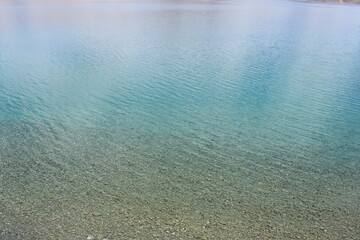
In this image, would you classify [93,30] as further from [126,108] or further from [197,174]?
[197,174]

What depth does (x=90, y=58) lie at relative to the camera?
2247 centimetres

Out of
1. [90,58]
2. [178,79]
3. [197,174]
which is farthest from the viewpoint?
[90,58]

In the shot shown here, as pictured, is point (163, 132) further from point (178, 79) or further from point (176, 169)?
point (178, 79)

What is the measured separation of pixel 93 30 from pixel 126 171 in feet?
90.9

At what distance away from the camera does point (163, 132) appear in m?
11.8

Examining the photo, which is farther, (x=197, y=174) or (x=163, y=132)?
(x=163, y=132)

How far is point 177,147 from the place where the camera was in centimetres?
1072

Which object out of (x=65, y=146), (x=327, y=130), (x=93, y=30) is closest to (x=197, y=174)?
(x=65, y=146)

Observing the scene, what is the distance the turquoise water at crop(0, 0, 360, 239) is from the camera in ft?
24.2

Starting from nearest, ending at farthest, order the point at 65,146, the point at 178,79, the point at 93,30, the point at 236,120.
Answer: the point at 65,146 → the point at 236,120 → the point at 178,79 → the point at 93,30

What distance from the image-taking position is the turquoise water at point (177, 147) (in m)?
7.39

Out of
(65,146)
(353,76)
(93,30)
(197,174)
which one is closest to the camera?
(197,174)

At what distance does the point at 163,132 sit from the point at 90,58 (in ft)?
41.3

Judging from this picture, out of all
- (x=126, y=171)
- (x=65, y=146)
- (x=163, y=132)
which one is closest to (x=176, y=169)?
(x=126, y=171)
